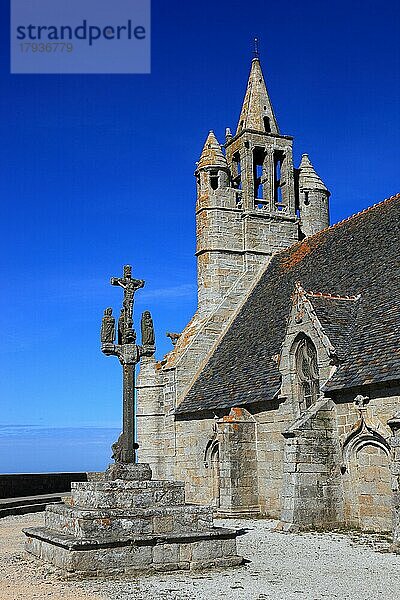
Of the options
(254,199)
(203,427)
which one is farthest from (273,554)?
(254,199)

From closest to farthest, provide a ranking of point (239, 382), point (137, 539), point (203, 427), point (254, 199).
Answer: point (137, 539) → point (239, 382) → point (203, 427) → point (254, 199)

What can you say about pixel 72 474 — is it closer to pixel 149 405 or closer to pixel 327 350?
pixel 149 405

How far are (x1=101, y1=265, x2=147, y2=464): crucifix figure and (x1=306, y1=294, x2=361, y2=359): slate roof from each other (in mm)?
6064

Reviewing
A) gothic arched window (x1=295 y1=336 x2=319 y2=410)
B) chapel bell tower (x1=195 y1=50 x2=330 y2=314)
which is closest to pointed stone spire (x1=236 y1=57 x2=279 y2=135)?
chapel bell tower (x1=195 y1=50 x2=330 y2=314)

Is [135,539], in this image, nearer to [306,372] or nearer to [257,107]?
[306,372]

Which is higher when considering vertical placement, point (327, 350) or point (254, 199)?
point (254, 199)

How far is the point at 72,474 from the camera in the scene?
29312 millimetres

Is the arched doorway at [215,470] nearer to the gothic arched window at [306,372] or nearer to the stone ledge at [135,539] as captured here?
the gothic arched window at [306,372]

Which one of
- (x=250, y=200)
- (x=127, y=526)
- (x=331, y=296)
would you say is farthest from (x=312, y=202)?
(x=127, y=526)

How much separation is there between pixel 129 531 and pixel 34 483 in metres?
17.1

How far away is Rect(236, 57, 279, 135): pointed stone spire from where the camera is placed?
2895 cm

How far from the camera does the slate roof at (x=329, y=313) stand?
16.5m

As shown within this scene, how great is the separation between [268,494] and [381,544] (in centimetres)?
593

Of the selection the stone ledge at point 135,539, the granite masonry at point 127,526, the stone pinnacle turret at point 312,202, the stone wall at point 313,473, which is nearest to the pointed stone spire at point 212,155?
the stone pinnacle turret at point 312,202
